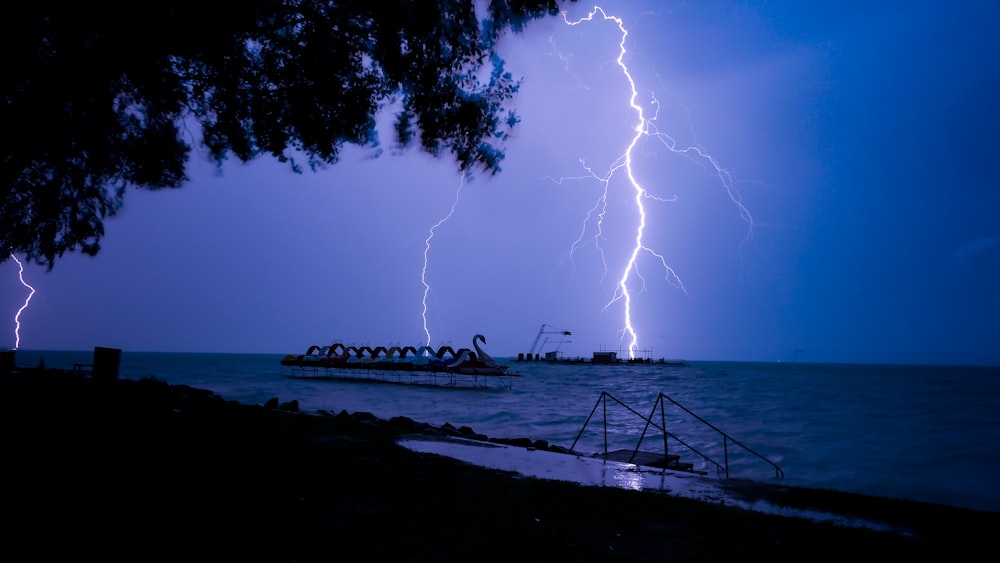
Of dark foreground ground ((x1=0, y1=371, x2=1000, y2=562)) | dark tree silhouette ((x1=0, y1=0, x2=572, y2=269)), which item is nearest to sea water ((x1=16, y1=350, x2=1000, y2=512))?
dark foreground ground ((x1=0, y1=371, x2=1000, y2=562))

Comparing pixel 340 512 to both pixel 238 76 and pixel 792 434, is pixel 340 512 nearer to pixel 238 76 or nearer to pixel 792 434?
pixel 238 76

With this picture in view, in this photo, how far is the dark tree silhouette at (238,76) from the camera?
7195mm

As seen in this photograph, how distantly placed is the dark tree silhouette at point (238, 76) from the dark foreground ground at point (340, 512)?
16.2 feet

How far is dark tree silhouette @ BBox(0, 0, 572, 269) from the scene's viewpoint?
23.6 feet

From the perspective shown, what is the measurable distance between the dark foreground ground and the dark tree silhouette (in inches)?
195

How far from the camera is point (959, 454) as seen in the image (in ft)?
86.5

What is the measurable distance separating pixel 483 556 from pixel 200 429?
23.8ft

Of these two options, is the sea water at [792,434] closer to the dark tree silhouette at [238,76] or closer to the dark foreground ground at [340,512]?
the dark foreground ground at [340,512]

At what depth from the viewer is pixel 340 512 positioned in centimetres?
582

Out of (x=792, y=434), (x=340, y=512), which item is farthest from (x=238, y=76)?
(x=792, y=434)

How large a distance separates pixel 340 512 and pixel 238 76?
727cm

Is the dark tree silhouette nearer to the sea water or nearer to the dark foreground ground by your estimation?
the dark foreground ground

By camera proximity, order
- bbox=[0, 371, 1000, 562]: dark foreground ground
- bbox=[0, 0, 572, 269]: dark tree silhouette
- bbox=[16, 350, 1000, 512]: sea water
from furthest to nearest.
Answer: bbox=[16, 350, 1000, 512]: sea water < bbox=[0, 0, 572, 269]: dark tree silhouette < bbox=[0, 371, 1000, 562]: dark foreground ground

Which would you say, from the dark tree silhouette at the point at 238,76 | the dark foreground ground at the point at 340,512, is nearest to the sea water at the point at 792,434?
the dark foreground ground at the point at 340,512
